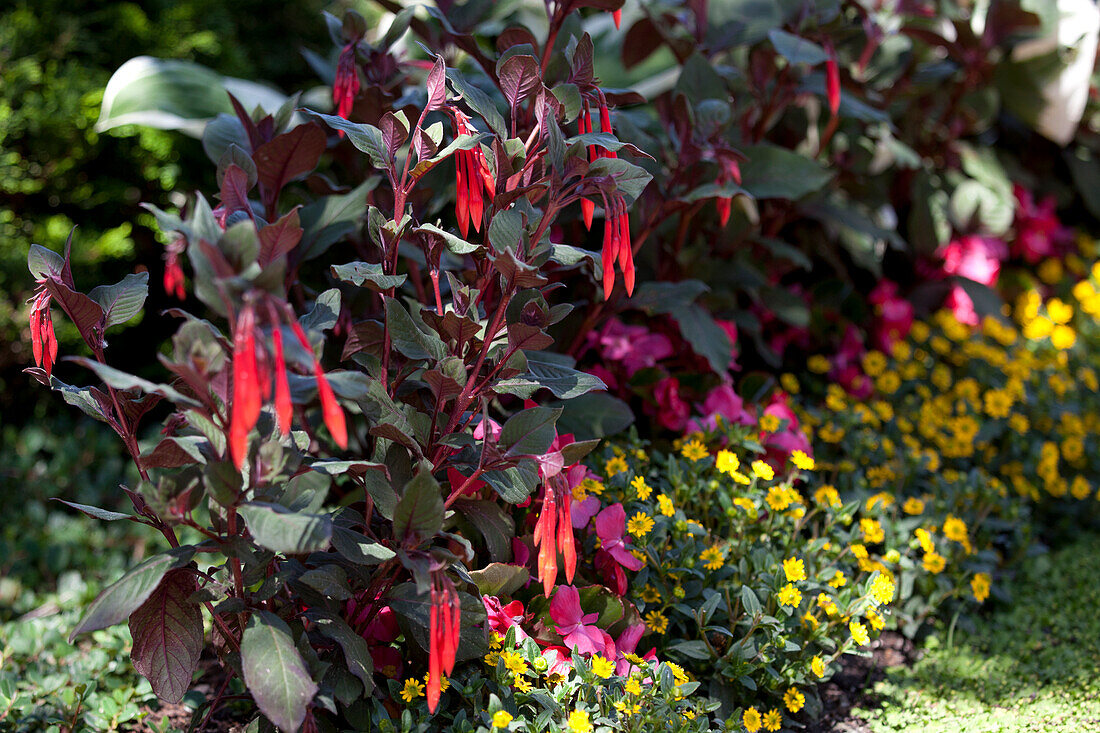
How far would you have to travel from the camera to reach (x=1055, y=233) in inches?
131

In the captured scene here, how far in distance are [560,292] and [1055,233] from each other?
8.10 feet

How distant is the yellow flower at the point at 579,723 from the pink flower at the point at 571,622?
153 millimetres

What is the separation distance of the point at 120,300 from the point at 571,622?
2.64ft

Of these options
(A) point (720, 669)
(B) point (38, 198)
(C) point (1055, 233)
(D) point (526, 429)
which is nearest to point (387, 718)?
(D) point (526, 429)

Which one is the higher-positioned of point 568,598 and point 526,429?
point 526,429

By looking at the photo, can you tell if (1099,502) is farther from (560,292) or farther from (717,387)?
(560,292)

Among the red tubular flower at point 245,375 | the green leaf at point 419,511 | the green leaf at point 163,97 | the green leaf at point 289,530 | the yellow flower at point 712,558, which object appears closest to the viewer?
the red tubular flower at point 245,375

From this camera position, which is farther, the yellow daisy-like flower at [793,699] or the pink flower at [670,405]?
the pink flower at [670,405]

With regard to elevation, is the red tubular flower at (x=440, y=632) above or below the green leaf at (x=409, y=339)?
below

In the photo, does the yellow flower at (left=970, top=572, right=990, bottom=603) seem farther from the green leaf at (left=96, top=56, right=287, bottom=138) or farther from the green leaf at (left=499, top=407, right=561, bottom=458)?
the green leaf at (left=96, top=56, right=287, bottom=138)

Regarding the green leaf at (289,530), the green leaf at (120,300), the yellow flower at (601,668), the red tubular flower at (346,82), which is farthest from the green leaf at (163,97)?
the yellow flower at (601,668)

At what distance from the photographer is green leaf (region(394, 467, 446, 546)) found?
39.4 inches

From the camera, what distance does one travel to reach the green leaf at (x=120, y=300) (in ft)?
3.85

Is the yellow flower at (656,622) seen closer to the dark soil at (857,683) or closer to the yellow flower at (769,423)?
the dark soil at (857,683)
